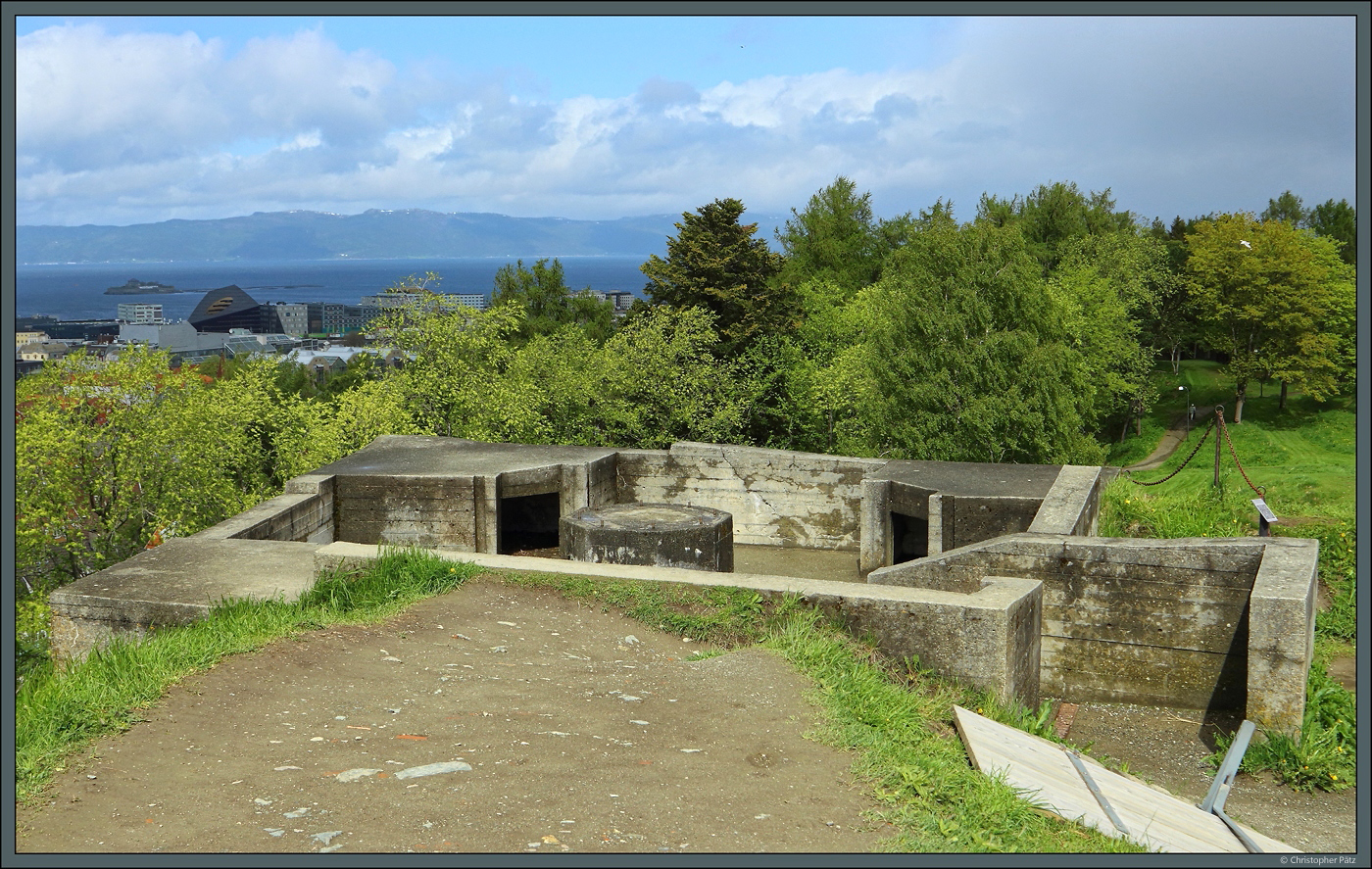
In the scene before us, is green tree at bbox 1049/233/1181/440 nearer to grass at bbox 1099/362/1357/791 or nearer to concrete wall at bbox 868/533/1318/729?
grass at bbox 1099/362/1357/791

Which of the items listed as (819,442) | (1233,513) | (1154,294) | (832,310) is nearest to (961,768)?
(1233,513)

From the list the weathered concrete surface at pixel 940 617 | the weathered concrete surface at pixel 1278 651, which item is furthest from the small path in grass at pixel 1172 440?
the weathered concrete surface at pixel 940 617

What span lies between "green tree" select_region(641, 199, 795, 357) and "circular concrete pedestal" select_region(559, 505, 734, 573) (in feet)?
80.9

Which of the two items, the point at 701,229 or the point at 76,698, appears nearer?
the point at 76,698

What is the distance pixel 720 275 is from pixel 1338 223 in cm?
4395

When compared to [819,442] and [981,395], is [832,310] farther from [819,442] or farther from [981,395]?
[981,395]

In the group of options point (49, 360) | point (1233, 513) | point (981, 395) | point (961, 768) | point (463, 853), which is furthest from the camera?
point (981, 395)

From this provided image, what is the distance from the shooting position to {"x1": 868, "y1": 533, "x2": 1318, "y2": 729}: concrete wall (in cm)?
964

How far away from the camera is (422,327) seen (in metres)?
25.3

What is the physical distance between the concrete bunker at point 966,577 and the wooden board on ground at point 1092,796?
100 cm

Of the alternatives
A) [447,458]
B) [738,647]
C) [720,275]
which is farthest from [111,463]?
[720,275]

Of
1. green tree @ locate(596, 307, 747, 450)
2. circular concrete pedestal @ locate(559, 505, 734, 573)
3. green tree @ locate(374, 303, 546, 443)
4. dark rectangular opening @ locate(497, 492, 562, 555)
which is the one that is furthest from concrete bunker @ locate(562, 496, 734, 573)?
green tree @ locate(596, 307, 747, 450)

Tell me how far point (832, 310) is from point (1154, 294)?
1702 cm

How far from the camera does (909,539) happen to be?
51.5 feet
